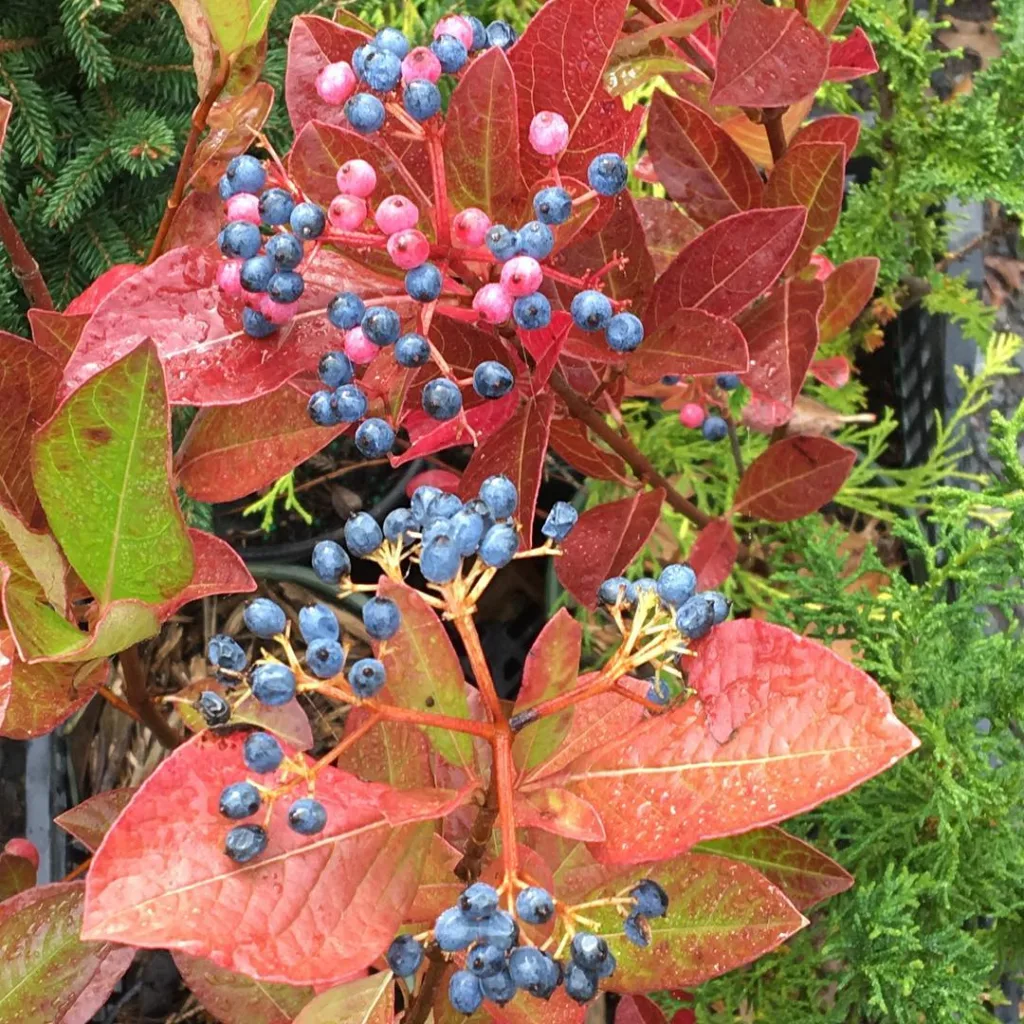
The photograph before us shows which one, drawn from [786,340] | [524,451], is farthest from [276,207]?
[786,340]

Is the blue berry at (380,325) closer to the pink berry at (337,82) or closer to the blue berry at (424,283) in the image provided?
the blue berry at (424,283)

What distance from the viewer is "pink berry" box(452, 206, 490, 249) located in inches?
22.0

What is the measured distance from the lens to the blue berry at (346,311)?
0.56 metres

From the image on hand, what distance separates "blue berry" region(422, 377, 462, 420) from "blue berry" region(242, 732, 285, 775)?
0.70ft

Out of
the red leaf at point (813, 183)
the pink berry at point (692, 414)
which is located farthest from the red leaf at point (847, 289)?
the red leaf at point (813, 183)

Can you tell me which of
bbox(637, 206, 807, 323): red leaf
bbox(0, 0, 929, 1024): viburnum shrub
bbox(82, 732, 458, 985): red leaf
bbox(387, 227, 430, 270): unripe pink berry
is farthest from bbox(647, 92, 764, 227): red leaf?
bbox(82, 732, 458, 985): red leaf

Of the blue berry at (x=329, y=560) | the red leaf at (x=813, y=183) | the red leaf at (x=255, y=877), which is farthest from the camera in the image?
the red leaf at (x=813, y=183)

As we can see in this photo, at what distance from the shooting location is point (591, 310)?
0.59 metres

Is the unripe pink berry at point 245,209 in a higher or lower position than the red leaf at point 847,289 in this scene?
higher

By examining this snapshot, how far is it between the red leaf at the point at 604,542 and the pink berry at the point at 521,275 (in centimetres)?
32

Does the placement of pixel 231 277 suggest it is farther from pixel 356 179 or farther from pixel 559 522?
pixel 559 522

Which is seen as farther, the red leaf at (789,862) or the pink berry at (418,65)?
the red leaf at (789,862)

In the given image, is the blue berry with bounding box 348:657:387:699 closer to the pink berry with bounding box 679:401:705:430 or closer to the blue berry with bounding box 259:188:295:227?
the blue berry with bounding box 259:188:295:227

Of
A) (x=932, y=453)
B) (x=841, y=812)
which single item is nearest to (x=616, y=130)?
(x=841, y=812)
